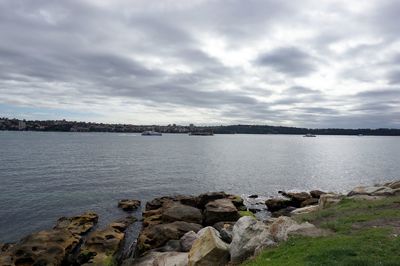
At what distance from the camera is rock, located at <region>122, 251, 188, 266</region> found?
20.2 m

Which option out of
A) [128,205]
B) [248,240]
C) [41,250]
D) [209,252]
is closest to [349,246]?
[248,240]

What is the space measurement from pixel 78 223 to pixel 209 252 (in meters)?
21.7

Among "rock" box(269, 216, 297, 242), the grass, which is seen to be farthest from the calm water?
the grass

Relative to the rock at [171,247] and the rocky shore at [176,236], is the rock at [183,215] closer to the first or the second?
the rocky shore at [176,236]

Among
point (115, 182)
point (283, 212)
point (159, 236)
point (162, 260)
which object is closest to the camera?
point (162, 260)

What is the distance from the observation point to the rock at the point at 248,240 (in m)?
16.6

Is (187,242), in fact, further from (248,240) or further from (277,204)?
(277,204)

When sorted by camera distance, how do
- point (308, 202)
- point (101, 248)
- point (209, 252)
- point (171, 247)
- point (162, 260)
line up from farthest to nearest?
point (308, 202) → point (101, 248) → point (171, 247) → point (162, 260) → point (209, 252)

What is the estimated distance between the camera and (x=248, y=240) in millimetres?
17188

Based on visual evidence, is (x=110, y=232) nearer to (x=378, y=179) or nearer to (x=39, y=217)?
(x=39, y=217)

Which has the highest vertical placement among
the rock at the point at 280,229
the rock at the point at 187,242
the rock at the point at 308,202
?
the rock at the point at 280,229

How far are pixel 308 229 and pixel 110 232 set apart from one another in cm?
1809

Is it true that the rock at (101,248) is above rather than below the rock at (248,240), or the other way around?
below

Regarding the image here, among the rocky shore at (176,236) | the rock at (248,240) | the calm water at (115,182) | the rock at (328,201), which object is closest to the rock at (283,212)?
the rocky shore at (176,236)
